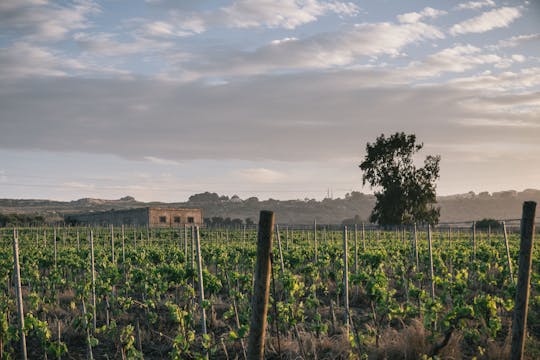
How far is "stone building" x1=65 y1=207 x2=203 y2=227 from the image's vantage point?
5834cm

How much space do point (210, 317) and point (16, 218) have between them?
205 feet

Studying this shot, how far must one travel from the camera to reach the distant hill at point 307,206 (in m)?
140

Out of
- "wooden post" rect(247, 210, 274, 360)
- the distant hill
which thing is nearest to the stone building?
"wooden post" rect(247, 210, 274, 360)

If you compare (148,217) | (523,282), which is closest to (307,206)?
(148,217)

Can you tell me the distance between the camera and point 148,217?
5803cm

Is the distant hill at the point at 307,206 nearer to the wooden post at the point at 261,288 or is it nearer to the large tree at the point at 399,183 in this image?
A: the large tree at the point at 399,183

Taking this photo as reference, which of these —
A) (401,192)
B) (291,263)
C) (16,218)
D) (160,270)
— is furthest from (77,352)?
(16,218)

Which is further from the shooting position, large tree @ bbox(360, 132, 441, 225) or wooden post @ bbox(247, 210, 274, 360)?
large tree @ bbox(360, 132, 441, 225)

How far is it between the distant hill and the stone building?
2795 inches

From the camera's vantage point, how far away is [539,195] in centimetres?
19512

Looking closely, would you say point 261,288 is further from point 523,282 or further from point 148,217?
point 148,217

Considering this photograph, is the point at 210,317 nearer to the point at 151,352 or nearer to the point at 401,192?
→ the point at 151,352

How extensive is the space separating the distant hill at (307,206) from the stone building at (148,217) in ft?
233

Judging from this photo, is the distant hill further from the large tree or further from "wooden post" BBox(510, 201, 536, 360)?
"wooden post" BBox(510, 201, 536, 360)
